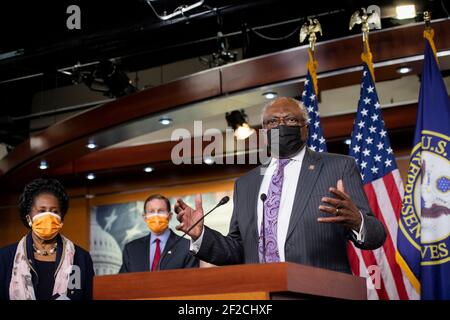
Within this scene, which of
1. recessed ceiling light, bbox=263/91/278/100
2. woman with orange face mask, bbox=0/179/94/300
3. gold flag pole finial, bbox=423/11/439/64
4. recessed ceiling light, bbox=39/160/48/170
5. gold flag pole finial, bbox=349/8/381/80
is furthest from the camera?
recessed ceiling light, bbox=39/160/48/170

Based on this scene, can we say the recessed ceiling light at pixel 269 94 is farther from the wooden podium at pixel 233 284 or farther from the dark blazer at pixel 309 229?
the wooden podium at pixel 233 284

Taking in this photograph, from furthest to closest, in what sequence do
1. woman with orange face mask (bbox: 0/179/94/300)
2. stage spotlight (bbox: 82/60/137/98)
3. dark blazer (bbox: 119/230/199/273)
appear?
stage spotlight (bbox: 82/60/137/98) → dark blazer (bbox: 119/230/199/273) → woman with orange face mask (bbox: 0/179/94/300)

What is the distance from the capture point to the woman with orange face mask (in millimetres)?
2996

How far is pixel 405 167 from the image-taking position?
697 centimetres

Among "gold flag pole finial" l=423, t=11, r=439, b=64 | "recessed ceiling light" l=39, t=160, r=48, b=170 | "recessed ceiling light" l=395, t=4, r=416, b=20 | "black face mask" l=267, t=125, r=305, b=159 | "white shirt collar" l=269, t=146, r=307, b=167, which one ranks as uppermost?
"recessed ceiling light" l=395, t=4, r=416, b=20

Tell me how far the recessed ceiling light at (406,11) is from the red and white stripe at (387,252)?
133cm

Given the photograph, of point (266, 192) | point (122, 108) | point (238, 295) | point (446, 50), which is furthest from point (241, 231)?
point (122, 108)

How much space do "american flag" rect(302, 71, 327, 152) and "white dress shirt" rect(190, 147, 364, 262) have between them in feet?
5.05

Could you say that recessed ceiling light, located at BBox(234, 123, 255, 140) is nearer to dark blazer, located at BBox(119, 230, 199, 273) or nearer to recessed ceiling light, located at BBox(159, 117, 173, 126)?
recessed ceiling light, located at BBox(159, 117, 173, 126)

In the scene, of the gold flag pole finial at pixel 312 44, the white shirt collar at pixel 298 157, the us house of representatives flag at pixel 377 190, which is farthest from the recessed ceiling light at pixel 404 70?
the white shirt collar at pixel 298 157

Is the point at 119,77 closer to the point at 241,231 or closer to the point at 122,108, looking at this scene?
the point at 122,108

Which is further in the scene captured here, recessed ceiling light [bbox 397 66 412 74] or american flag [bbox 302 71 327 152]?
recessed ceiling light [bbox 397 66 412 74]

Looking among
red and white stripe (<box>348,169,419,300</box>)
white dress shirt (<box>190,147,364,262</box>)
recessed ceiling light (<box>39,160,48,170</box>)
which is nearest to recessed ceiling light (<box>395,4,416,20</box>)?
red and white stripe (<box>348,169,419,300</box>)

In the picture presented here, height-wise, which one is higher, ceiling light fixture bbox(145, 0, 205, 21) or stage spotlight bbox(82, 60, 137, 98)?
ceiling light fixture bbox(145, 0, 205, 21)
